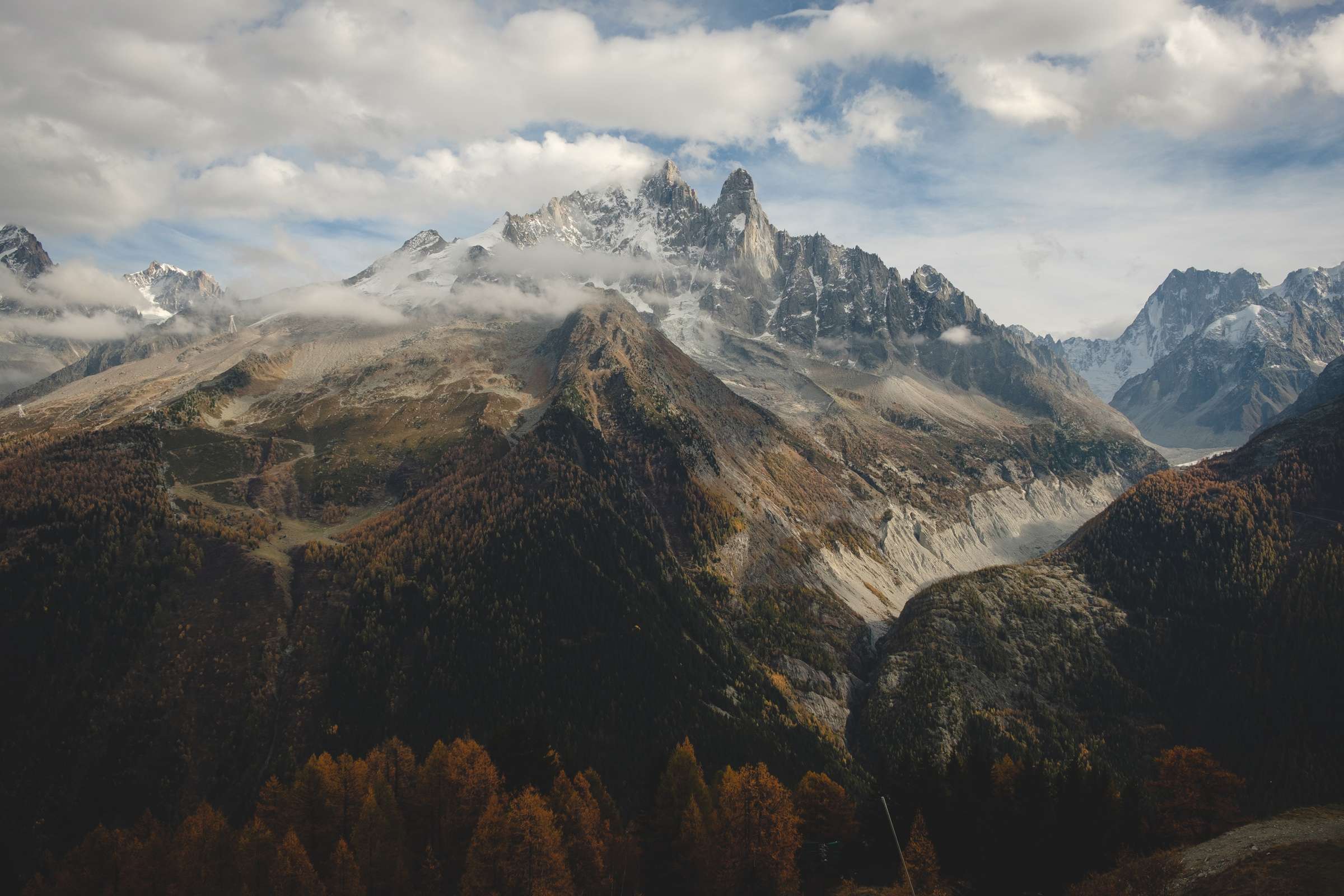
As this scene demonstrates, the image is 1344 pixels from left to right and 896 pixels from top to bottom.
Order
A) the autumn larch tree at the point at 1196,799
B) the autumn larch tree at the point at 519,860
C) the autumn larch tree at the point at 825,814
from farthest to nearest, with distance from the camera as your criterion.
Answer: the autumn larch tree at the point at 825,814 < the autumn larch tree at the point at 1196,799 < the autumn larch tree at the point at 519,860

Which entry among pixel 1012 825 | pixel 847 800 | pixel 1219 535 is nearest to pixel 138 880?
pixel 847 800

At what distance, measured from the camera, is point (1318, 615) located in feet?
520

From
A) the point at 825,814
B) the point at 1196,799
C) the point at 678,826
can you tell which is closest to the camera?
the point at 678,826

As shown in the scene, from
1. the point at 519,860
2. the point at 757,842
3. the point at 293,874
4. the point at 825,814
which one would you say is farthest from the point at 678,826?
the point at 293,874

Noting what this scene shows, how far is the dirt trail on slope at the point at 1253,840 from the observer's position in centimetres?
5016

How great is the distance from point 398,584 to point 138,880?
337 ft

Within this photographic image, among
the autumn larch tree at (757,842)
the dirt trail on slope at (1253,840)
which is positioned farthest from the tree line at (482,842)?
the dirt trail on slope at (1253,840)

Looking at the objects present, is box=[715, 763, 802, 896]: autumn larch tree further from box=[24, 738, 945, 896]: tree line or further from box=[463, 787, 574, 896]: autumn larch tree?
box=[463, 787, 574, 896]: autumn larch tree

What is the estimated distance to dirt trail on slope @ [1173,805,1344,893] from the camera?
5016cm

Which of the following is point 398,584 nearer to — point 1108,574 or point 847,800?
point 847,800

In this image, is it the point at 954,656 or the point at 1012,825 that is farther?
the point at 954,656

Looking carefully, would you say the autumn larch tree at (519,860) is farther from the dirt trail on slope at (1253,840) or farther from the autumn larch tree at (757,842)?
the dirt trail on slope at (1253,840)

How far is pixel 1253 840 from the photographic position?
53.3 meters

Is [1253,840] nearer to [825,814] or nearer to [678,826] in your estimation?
[825,814]
